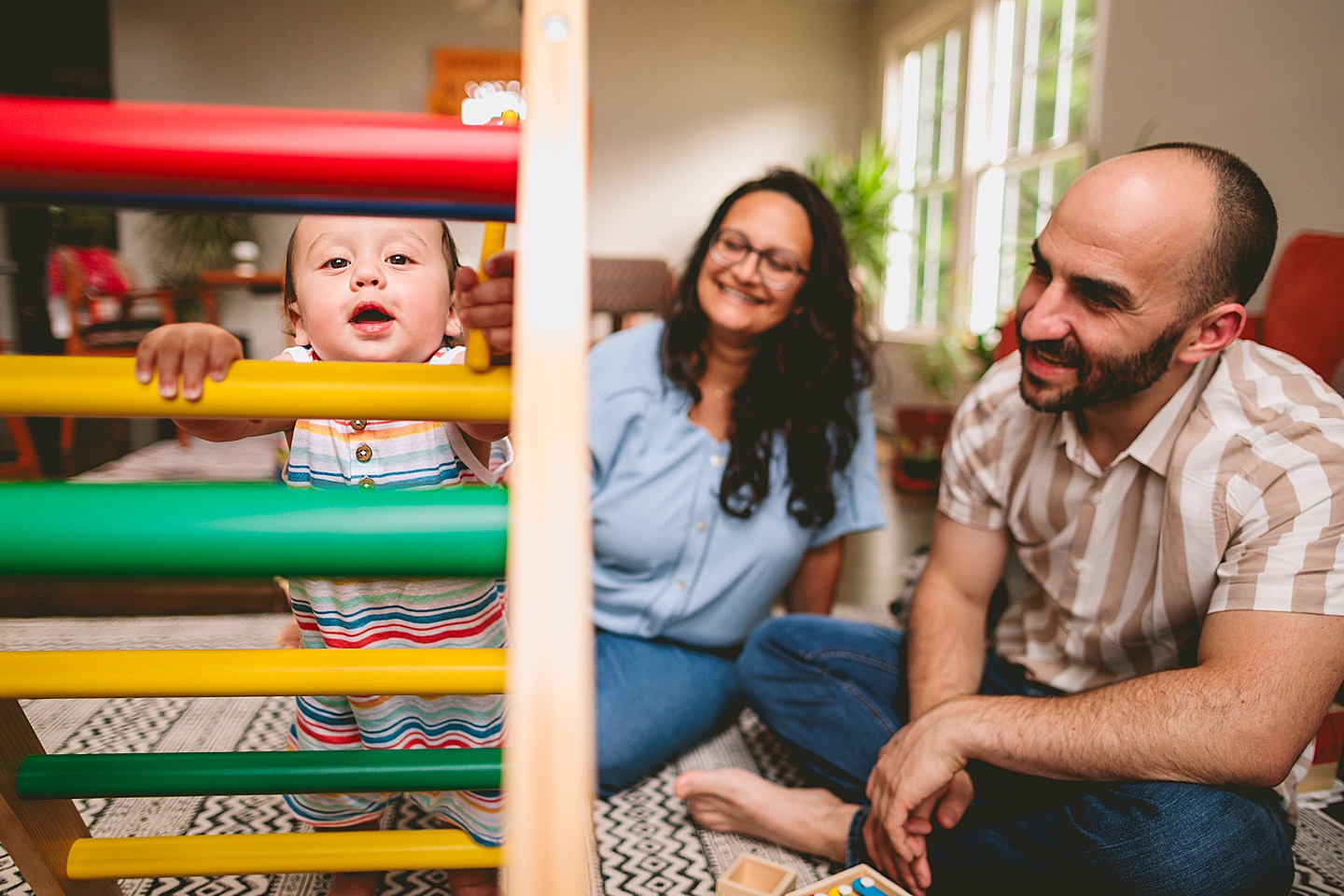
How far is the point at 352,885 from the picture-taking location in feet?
3.20

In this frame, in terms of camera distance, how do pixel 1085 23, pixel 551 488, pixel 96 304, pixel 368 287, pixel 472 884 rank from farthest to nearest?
pixel 96 304
pixel 1085 23
pixel 472 884
pixel 368 287
pixel 551 488

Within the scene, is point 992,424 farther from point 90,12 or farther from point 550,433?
point 90,12

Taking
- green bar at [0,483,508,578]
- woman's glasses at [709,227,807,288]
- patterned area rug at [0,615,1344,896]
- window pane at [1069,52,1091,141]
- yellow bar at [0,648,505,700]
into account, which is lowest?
patterned area rug at [0,615,1344,896]

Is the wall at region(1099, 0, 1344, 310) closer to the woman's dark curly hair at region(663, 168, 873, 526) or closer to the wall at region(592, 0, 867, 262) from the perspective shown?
the woman's dark curly hair at region(663, 168, 873, 526)

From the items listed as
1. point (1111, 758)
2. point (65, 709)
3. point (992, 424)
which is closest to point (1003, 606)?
point (992, 424)

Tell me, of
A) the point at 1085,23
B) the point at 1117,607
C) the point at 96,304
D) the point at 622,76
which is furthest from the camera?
the point at 622,76

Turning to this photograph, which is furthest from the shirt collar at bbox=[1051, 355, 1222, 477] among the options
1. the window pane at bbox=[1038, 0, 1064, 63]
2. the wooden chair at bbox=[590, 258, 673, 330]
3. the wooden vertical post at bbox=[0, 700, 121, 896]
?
the wooden chair at bbox=[590, 258, 673, 330]

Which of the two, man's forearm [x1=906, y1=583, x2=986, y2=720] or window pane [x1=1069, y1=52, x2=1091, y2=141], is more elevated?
window pane [x1=1069, y1=52, x2=1091, y2=141]

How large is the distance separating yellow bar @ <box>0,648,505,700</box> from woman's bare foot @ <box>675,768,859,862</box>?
69 cm

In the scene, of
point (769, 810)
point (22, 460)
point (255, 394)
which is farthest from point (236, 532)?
point (22, 460)

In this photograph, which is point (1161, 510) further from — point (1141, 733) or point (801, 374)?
point (801, 374)

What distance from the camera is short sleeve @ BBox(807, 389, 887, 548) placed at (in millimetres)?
1568

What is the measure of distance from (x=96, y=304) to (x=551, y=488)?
15.5 ft

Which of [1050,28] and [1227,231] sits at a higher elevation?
[1050,28]
